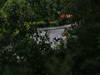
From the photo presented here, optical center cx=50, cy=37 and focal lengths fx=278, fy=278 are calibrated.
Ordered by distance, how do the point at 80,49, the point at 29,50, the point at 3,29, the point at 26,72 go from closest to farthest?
the point at 80,49
the point at 26,72
the point at 29,50
the point at 3,29

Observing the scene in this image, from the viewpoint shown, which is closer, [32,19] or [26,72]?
[26,72]

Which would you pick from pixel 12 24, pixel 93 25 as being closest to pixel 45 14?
pixel 12 24

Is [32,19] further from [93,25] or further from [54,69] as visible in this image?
[93,25]

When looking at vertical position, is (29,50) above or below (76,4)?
below

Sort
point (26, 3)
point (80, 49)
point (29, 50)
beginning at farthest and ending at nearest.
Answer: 1. point (26, 3)
2. point (29, 50)
3. point (80, 49)

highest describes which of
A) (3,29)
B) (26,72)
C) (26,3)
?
(26,3)

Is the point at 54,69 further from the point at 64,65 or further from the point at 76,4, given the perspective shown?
the point at 76,4

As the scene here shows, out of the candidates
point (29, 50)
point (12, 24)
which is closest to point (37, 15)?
point (12, 24)

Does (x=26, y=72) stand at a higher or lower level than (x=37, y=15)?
lower

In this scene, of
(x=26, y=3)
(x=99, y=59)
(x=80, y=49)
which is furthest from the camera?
(x=26, y=3)
